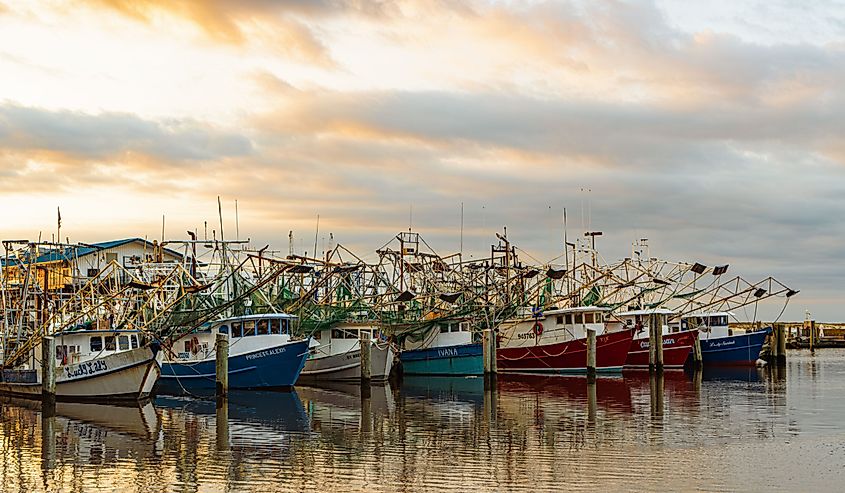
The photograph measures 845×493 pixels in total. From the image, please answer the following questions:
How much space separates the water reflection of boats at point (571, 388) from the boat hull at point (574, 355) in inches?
48.3

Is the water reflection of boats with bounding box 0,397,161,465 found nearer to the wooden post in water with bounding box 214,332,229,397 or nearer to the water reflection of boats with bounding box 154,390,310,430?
the water reflection of boats with bounding box 154,390,310,430

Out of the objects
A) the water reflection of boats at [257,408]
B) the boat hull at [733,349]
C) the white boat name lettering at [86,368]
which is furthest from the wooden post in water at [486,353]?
the boat hull at [733,349]

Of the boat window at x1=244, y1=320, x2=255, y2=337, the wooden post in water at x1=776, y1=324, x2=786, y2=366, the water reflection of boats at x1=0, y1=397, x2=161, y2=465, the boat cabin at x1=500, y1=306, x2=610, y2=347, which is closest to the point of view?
the water reflection of boats at x1=0, y1=397, x2=161, y2=465

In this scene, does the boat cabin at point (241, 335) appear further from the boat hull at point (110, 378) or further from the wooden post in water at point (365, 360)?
the boat hull at point (110, 378)

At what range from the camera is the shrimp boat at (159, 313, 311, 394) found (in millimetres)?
44094

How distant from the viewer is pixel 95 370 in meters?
37.9

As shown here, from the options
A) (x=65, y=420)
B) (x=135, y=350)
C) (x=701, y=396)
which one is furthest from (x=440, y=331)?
(x=65, y=420)

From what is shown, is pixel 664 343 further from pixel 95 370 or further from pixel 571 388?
pixel 95 370

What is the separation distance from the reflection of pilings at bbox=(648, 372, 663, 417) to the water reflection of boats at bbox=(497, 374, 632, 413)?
88cm

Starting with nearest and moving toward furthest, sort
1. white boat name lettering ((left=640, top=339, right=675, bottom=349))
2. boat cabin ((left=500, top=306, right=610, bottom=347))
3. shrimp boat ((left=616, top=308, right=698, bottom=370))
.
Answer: boat cabin ((left=500, top=306, right=610, bottom=347))
shrimp boat ((left=616, top=308, right=698, bottom=370))
white boat name lettering ((left=640, top=339, right=675, bottom=349))

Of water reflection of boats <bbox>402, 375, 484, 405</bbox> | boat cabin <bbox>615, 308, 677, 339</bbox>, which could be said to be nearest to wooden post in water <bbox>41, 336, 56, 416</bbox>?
water reflection of boats <bbox>402, 375, 484, 405</bbox>

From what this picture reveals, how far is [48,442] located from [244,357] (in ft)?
54.6

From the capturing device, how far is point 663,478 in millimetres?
21516

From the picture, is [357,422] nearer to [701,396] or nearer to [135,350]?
[135,350]
